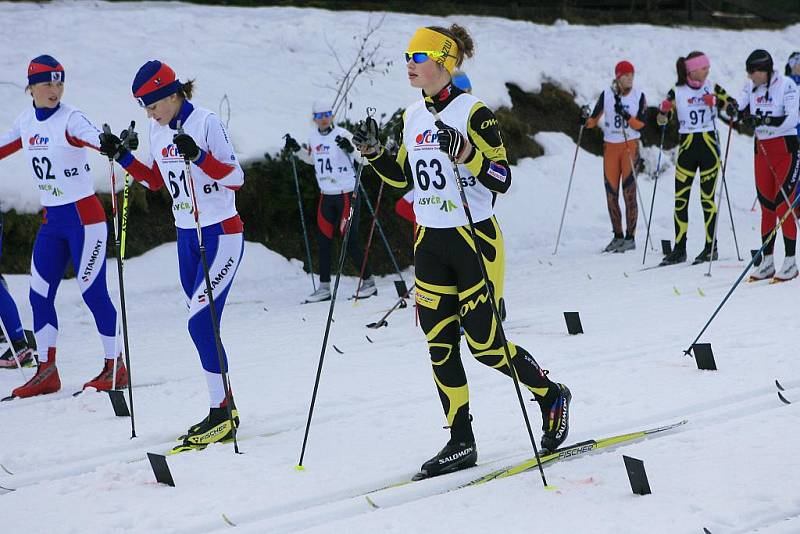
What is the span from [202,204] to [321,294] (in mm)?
4961

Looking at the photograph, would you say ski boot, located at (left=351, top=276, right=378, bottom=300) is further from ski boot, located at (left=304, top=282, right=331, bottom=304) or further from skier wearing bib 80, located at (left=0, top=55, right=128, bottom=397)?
skier wearing bib 80, located at (left=0, top=55, right=128, bottom=397)

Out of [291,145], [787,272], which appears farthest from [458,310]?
[291,145]

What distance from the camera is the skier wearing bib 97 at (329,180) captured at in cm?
1006

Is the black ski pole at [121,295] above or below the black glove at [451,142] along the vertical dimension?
below

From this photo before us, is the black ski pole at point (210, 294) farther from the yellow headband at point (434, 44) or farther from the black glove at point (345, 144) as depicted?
the black glove at point (345, 144)

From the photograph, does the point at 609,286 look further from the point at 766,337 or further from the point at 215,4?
the point at 215,4

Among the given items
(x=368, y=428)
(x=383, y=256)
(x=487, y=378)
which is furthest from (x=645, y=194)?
(x=368, y=428)

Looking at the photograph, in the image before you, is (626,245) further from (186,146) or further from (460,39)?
(186,146)

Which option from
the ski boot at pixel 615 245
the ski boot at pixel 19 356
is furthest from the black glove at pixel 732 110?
the ski boot at pixel 19 356

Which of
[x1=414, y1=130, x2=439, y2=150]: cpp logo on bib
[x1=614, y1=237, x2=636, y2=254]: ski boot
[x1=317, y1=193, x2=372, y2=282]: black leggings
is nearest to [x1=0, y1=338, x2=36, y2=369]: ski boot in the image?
[x1=317, y1=193, x2=372, y2=282]: black leggings

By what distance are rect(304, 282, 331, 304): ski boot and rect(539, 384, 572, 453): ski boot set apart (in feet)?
→ 18.8

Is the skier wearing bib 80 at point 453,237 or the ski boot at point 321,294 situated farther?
the ski boot at point 321,294

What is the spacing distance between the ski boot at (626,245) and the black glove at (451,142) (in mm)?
8217

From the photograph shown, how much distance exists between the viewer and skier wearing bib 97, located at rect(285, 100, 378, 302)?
10062 mm
